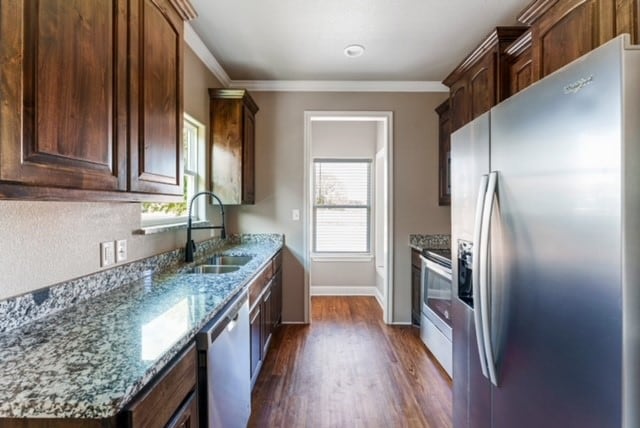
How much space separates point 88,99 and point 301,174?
8.75ft

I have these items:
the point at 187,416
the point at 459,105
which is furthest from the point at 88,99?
the point at 459,105

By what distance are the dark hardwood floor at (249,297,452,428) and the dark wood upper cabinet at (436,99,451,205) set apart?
148 centimetres

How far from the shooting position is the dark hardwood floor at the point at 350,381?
6.86 ft

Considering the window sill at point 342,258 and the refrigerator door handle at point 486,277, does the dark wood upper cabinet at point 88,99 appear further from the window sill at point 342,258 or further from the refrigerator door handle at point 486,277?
the window sill at point 342,258

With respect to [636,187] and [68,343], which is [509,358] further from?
[68,343]

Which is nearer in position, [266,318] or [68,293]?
[68,293]

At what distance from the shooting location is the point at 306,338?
3.31 metres

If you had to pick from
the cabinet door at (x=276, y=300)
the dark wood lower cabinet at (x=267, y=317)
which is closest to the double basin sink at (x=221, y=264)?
the dark wood lower cabinet at (x=267, y=317)

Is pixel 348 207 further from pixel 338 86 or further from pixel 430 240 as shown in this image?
pixel 338 86

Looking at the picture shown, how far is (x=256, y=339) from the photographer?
234 centimetres

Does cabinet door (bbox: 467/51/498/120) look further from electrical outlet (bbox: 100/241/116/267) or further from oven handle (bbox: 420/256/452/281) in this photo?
electrical outlet (bbox: 100/241/116/267)

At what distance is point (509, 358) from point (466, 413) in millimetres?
585

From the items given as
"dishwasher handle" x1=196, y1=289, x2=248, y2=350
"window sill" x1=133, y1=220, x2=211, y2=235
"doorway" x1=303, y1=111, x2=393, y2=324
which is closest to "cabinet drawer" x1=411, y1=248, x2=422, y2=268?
"doorway" x1=303, y1=111, x2=393, y2=324

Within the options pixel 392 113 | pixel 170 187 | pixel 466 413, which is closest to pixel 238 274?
pixel 170 187
